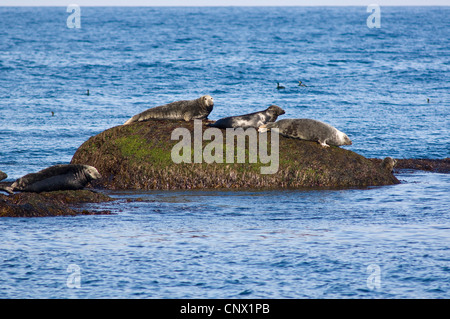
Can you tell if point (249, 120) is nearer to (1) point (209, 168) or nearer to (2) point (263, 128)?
(2) point (263, 128)

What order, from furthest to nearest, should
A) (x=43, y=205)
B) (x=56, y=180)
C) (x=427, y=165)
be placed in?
(x=427, y=165) < (x=56, y=180) < (x=43, y=205)

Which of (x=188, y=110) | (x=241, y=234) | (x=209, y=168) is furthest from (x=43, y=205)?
(x=188, y=110)

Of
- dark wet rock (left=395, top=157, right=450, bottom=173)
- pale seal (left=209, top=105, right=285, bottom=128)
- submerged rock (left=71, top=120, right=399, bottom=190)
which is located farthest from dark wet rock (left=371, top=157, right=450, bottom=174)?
pale seal (left=209, top=105, right=285, bottom=128)

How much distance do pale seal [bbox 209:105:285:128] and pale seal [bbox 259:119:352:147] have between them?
1.41ft

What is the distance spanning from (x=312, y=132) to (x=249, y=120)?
151cm

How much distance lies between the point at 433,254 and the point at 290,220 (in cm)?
285

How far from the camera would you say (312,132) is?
52.2 ft

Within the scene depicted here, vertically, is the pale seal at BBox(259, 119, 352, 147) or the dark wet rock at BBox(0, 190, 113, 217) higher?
the pale seal at BBox(259, 119, 352, 147)

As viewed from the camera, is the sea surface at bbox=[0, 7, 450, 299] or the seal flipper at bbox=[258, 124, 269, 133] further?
the seal flipper at bbox=[258, 124, 269, 133]

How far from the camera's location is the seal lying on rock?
1421 cm

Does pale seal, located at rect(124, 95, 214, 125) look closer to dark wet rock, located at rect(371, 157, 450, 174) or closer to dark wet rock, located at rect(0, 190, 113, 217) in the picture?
dark wet rock, located at rect(0, 190, 113, 217)

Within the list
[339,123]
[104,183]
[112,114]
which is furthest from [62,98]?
[104,183]

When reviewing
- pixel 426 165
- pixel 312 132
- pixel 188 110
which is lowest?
pixel 426 165
